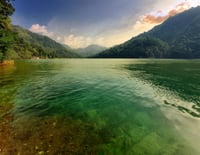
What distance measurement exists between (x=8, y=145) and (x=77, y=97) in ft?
35.3

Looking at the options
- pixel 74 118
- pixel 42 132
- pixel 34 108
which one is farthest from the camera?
pixel 34 108

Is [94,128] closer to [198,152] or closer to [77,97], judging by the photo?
[198,152]

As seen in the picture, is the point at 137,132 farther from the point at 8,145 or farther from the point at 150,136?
the point at 8,145

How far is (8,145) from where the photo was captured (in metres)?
8.44

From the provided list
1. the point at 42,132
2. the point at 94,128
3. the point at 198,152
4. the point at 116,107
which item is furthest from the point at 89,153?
the point at 116,107

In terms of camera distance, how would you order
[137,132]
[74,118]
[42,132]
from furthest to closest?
1. [74,118]
2. [137,132]
3. [42,132]

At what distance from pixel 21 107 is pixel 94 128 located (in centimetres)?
858

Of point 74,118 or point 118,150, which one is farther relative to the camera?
point 74,118

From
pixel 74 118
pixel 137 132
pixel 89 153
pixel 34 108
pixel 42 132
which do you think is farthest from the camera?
pixel 34 108

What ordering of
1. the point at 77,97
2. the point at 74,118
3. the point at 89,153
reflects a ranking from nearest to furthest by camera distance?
the point at 89,153
the point at 74,118
the point at 77,97

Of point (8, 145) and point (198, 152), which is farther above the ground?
point (8, 145)

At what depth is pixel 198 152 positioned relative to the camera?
334 inches

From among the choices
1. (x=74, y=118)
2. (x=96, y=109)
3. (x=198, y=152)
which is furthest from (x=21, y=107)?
(x=198, y=152)

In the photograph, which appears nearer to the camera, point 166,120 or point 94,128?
point 94,128
